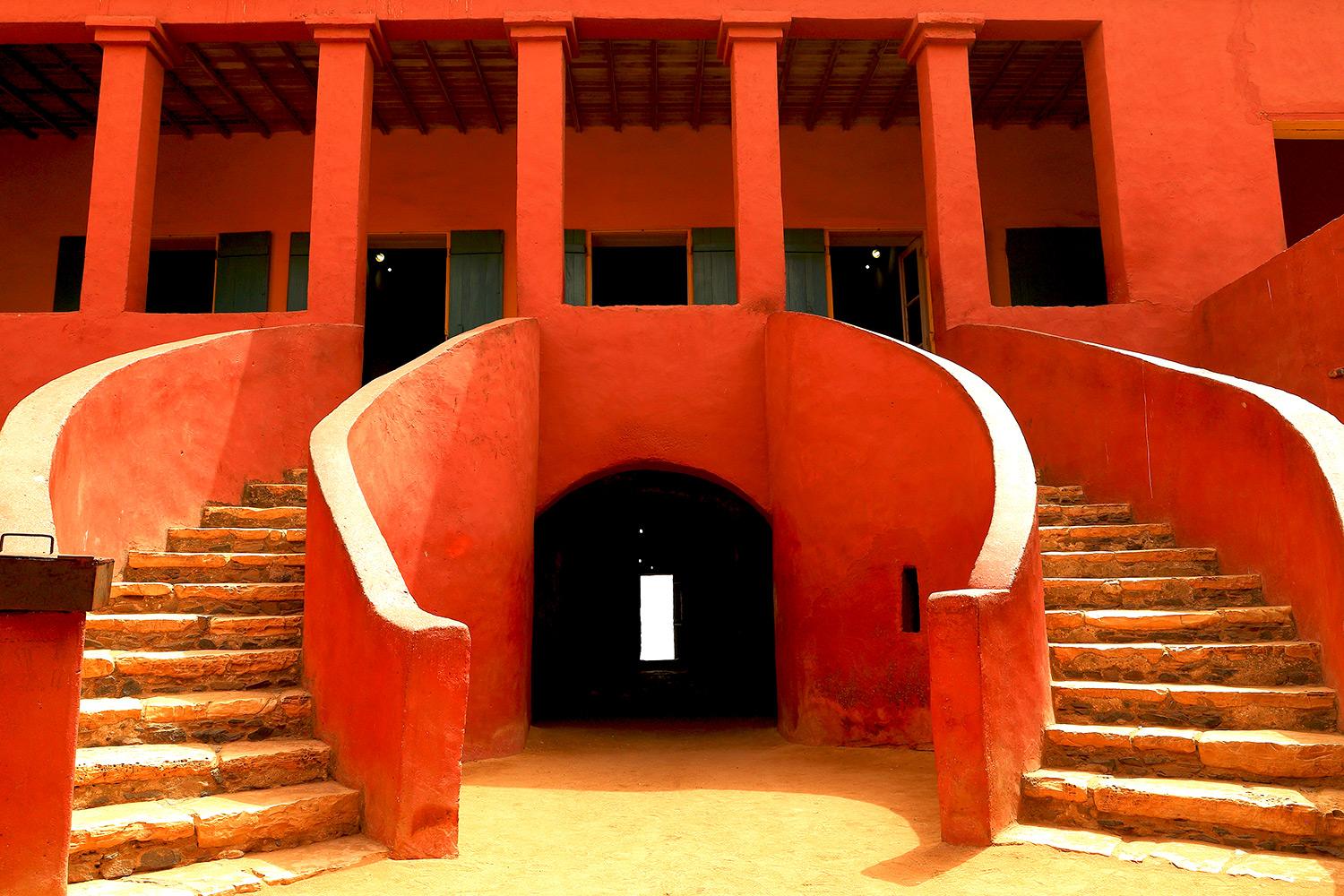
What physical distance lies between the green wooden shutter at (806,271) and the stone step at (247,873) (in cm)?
841

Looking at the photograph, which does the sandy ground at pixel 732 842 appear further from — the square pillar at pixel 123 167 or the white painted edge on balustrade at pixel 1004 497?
the square pillar at pixel 123 167

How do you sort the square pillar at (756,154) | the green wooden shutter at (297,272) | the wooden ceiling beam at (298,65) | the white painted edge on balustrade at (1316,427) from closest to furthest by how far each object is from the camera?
the white painted edge on balustrade at (1316,427)
the square pillar at (756,154)
the wooden ceiling beam at (298,65)
the green wooden shutter at (297,272)

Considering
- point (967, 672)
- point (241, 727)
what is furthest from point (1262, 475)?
point (241, 727)

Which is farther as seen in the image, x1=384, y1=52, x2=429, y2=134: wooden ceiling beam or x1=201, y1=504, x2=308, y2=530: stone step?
x1=384, y1=52, x2=429, y2=134: wooden ceiling beam

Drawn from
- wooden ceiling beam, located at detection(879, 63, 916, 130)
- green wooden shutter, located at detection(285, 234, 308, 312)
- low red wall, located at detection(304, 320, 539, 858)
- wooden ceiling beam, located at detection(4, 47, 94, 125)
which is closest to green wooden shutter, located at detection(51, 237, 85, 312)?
wooden ceiling beam, located at detection(4, 47, 94, 125)

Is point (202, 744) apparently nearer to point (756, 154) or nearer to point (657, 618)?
point (756, 154)

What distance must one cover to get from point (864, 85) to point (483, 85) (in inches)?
157

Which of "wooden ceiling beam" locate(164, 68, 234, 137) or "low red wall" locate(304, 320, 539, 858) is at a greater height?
"wooden ceiling beam" locate(164, 68, 234, 137)

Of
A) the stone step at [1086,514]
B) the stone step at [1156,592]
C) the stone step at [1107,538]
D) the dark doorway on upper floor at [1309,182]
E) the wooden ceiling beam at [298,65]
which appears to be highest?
the wooden ceiling beam at [298,65]

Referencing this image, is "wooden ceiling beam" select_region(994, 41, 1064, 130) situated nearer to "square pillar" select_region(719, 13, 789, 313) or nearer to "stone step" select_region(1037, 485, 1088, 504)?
"square pillar" select_region(719, 13, 789, 313)

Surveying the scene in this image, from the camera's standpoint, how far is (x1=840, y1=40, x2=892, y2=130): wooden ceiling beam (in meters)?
10.1

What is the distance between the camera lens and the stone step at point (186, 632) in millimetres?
4793

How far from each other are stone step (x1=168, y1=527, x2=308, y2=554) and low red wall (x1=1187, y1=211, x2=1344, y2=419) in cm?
668

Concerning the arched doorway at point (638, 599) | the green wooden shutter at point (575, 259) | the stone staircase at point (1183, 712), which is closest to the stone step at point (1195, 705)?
the stone staircase at point (1183, 712)
